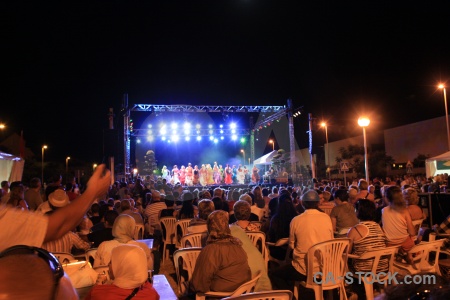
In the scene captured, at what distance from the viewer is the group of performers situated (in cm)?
2428

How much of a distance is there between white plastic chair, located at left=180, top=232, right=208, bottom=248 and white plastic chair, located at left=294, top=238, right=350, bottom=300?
174cm

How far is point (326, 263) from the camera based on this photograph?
13.4 ft

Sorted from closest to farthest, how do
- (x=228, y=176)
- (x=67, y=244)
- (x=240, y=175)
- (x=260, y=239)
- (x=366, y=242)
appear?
1. (x=366, y=242)
2. (x=67, y=244)
3. (x=260, y=239)
4. (x=240, y=175)
5. (x=228, y=176)

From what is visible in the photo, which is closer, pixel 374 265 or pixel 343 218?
pixel 374 265

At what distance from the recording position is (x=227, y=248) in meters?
3.43

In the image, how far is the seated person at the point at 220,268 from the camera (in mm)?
3389

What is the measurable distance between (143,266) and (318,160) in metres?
37.4

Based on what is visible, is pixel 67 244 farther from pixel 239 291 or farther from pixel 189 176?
pixel 189 176

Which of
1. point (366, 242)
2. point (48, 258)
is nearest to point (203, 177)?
point (366, 242)

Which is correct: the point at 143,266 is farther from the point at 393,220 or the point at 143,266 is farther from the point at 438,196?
the point at 438,196

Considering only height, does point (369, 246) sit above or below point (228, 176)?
below

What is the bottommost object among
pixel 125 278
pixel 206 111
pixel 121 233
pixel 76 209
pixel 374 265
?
pixel 374 265

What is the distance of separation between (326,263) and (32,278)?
378 centimetres

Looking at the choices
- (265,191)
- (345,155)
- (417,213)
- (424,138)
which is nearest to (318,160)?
(345,155)
